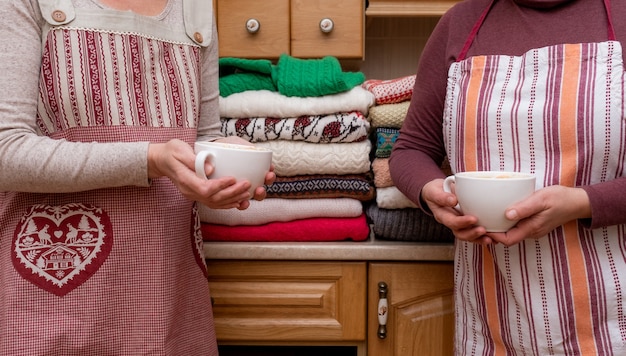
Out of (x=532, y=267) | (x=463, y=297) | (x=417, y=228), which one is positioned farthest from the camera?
(x=417, y=228)

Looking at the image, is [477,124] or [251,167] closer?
[251,167]

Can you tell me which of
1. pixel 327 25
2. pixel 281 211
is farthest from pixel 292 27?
pixel 281 211

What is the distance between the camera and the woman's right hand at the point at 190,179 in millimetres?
638

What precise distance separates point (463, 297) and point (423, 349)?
237 mm

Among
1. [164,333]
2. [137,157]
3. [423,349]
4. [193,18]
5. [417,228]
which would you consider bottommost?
[423,349]

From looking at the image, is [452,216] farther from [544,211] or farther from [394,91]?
[394,91]

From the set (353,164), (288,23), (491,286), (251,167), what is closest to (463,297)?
(491,286)

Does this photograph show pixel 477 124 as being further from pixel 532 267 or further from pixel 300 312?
pixel 300 312

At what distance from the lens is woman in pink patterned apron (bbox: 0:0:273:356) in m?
0.66

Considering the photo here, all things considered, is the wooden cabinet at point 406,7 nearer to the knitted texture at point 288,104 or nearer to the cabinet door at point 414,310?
the knitted texture at point 288,104

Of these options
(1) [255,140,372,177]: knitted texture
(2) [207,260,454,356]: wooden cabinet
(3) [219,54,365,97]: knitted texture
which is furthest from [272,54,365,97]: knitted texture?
(2) [207,260,454,356]: wooden cabinet

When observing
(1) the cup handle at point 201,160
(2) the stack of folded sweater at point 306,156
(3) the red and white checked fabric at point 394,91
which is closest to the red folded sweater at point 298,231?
(2) the stack of folded sweater at point 306,156

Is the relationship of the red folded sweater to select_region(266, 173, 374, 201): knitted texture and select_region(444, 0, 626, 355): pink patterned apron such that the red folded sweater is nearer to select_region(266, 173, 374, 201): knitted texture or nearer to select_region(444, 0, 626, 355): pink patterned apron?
select_region(266, 173, 374, 201): knitted texture

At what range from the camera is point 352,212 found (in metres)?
1.08
